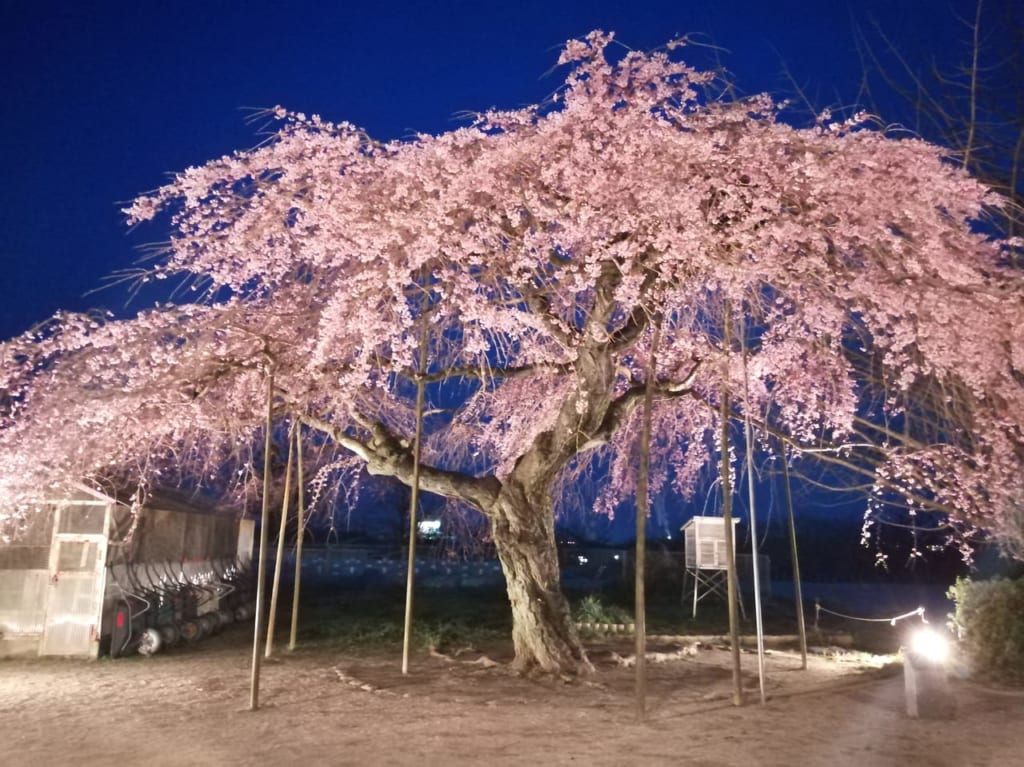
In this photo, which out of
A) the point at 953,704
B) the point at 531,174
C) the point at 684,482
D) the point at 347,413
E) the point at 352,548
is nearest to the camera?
the point at 953,704

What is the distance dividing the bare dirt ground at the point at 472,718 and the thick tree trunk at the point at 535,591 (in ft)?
1.43

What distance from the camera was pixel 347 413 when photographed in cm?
1134

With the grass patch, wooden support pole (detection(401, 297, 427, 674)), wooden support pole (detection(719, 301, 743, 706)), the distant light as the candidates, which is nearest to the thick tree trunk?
wooden support pole (detection(401, 297, 427, 674))

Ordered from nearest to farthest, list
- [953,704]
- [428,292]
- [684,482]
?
[953,704] → [428,292] → [684,482]

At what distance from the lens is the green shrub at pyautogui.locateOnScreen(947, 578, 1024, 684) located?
32.1ft

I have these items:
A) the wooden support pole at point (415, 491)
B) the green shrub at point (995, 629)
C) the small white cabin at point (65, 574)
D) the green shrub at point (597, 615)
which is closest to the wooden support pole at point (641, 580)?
the wooden support pole at point (415, 491)

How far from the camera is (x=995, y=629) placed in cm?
1002

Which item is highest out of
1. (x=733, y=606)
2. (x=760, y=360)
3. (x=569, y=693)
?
(x=760, y=360)

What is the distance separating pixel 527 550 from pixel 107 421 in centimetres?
533

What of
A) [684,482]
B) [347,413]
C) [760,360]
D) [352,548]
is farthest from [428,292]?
[352,548]

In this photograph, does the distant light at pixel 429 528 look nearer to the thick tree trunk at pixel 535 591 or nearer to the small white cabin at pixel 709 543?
the small white cabin at pixel 709 543

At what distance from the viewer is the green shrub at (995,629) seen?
9789 mm

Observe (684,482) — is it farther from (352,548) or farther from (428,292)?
(352,548)

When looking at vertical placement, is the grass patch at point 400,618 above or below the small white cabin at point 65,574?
below
